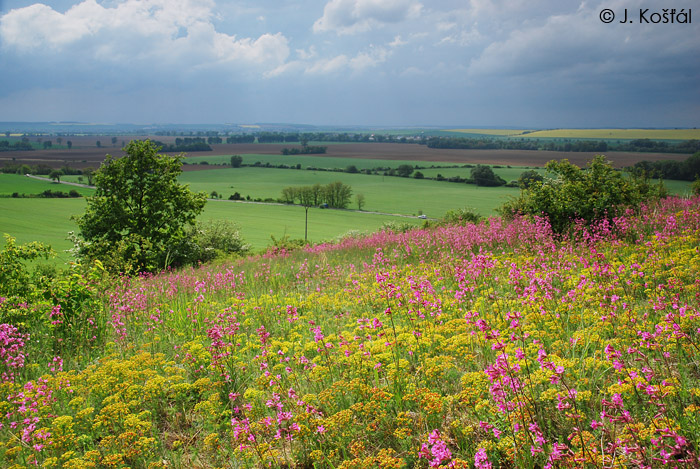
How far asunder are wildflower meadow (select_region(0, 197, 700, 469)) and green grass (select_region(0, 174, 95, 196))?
92654mm

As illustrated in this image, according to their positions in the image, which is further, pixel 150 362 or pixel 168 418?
pixel 150 362

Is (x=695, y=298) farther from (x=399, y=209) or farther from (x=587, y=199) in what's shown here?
(x=399, y=209)

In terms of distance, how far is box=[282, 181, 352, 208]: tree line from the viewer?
101125 millimetres

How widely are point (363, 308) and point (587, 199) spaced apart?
30.2ft

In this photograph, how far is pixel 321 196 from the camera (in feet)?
332

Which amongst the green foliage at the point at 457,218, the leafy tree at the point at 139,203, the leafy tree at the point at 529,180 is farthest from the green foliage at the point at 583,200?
the leafy tree at the point at 139,203

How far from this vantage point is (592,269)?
6281 millimetres

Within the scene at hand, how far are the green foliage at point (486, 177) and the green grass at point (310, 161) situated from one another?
97.4 ft

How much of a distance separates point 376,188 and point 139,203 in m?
86.6

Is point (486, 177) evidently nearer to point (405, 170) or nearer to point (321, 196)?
point (405, 170)

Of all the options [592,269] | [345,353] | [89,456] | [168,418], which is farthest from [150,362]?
[592,269]

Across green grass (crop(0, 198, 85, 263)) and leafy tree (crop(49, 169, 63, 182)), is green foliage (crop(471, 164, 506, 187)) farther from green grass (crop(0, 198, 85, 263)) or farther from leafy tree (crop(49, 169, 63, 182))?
leafy tree (crop(49, 169, 63, 182))

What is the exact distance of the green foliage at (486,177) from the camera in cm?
10224

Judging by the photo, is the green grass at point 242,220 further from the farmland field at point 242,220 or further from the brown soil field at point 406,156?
the brown soil field at point 406,156
